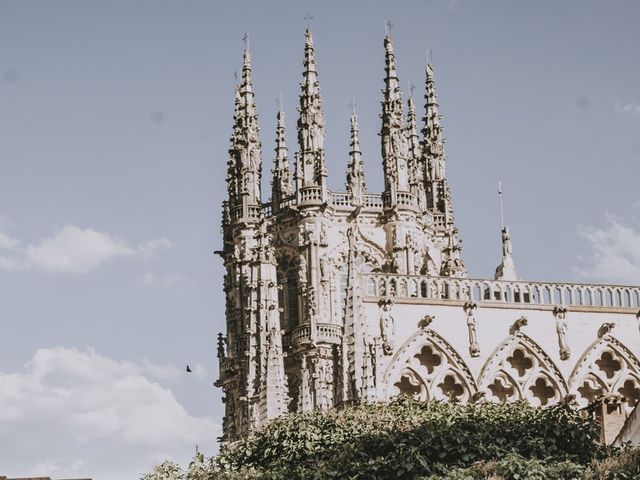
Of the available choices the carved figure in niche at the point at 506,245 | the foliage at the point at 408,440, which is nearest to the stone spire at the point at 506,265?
the carved figure in niche at the point at 506,245

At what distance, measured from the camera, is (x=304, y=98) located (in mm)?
73062

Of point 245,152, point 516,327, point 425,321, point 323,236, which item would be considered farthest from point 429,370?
point 245,152

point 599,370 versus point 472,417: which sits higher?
point 599,370

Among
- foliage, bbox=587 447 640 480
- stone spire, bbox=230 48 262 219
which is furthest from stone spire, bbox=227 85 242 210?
foliage, bbox=587 447 640 480

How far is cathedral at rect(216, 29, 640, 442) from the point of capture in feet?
158

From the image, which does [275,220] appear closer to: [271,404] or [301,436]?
[271,404]

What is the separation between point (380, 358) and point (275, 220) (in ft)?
88.0

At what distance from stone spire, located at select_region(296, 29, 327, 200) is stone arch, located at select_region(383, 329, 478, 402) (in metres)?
22.9

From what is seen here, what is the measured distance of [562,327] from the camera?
164 ft

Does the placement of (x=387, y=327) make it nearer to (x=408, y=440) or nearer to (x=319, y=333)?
(x=408, y=440)

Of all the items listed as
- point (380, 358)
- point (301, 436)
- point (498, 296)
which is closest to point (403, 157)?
point (498, 296)

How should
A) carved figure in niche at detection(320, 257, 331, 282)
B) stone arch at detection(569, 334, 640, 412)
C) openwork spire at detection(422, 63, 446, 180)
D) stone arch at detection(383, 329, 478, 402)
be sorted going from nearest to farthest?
stone arch at detection(383, 329, 478, 402), stone arch at detection(569, 334, 640, 412), carved figure in niche at detection(320, 257, 331, 282), openwork spire at detection(422, 63, 446, 180)

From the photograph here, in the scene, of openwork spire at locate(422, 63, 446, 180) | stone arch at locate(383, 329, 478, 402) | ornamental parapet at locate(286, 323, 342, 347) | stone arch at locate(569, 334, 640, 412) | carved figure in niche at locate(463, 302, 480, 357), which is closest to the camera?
stone arch at locate(383, 329, 478, 402)

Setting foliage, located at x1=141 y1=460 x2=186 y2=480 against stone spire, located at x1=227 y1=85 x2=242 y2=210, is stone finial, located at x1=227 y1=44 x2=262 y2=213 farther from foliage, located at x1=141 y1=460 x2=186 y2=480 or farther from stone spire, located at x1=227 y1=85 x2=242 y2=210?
foliage, located at x1=141 y1=460 x2=186 y2=480
